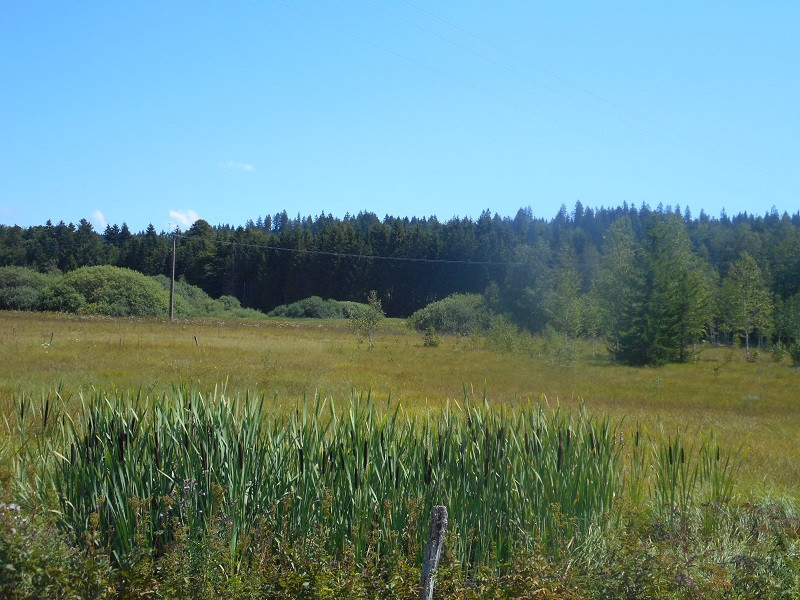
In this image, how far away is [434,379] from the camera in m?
20.0

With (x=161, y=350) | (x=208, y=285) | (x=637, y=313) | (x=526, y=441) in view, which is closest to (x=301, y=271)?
(x=208, y=285)

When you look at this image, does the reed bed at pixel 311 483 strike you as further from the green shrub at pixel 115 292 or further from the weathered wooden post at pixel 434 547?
the green shrub at pixel 115 292

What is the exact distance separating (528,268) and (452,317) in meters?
10.4

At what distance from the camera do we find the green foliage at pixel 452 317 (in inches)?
2058

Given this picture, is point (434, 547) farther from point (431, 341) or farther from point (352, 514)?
point (431, 341)

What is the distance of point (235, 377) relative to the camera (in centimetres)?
1727

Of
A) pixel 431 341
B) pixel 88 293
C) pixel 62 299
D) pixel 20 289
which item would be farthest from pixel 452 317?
pixel 20 289

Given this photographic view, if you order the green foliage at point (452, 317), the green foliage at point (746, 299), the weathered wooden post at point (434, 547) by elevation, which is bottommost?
the green foliage at point (452, 317)

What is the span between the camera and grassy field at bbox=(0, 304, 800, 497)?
41.0 feet

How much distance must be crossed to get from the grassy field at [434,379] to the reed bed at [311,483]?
3509mm

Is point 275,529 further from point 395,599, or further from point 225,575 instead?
point 395,599

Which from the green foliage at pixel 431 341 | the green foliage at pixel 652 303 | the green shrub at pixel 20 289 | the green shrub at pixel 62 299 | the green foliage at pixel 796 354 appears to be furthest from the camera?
the green shrub at pixel 20 289

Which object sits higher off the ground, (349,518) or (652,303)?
(652,303)

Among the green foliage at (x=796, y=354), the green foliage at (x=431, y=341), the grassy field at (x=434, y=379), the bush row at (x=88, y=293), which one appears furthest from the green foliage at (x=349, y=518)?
the bush row at (x=88, y=293)
